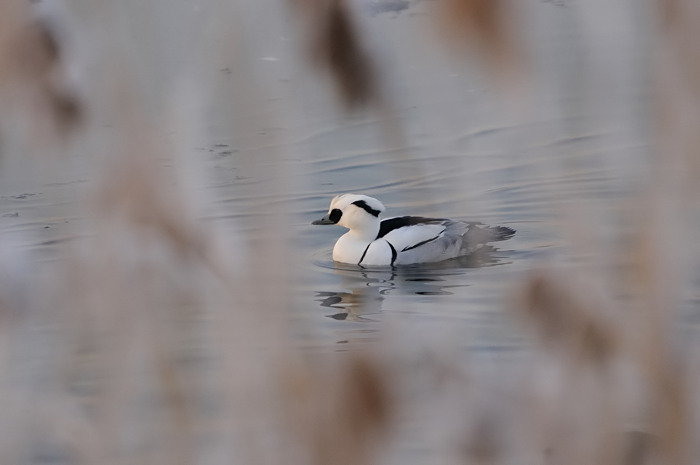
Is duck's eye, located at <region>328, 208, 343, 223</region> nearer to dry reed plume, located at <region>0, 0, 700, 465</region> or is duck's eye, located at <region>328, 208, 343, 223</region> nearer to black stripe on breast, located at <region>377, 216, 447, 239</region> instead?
black stripe on breast, located at <region>377, 216, 447, 239</region>

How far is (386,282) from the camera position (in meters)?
6.50

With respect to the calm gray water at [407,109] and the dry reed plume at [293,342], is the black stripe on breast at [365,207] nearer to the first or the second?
the calm gray water at [407,109]

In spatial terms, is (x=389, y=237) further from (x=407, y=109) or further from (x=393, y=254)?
(x=407, y=109)

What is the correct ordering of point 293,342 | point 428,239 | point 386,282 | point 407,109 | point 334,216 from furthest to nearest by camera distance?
point 334,216 → point 428,239 → point 386,282 → point 407,109 → point 293,342

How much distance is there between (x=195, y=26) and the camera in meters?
1.22

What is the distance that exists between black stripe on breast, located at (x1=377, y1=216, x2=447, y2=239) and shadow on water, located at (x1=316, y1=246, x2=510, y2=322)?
0.30 metres

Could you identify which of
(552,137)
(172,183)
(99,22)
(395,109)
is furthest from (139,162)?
(552,137)

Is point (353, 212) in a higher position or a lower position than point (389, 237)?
higher

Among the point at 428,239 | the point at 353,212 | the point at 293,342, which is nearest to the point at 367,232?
the point at 353,212

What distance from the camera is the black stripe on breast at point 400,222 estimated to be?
7059mm

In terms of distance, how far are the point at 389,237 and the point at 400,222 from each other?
23cm

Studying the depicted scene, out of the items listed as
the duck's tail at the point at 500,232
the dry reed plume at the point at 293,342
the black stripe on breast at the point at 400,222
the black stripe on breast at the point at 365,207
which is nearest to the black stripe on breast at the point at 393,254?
the black stripe on breast at the point at 400,222

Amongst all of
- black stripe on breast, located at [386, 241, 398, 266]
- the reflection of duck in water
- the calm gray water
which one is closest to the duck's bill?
the reflection of duck in water

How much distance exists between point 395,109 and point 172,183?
0.76 feet
